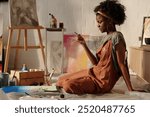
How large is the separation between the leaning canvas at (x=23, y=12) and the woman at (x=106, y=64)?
949 millimetres

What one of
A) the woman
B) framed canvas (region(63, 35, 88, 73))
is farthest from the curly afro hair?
framed canvas (region(63, 35, 88, 73))

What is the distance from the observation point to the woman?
1.71 m

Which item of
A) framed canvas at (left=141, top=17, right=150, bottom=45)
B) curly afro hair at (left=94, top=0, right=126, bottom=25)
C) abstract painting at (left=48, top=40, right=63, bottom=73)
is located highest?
curly afro hair at (left=94, top=0, right=126, bottom=25)

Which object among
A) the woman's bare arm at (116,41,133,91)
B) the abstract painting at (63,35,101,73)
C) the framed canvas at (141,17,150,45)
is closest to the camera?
the woman's bare arm at (116,41,133,91)

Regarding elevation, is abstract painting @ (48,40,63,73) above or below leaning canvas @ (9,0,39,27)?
below

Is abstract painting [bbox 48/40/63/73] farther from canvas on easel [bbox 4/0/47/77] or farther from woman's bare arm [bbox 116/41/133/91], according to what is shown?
woman's bare arm [bbox 116/41/133/91]

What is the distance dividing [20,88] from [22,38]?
84 centimetres

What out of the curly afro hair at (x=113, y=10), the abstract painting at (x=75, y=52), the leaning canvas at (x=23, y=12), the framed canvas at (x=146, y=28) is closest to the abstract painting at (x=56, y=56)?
the abstract painting at (x=75, y=52)

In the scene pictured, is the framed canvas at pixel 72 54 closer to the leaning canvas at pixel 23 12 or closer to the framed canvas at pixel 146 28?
the leaning canvas at pixel 23 12

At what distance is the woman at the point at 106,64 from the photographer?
5.61 feet

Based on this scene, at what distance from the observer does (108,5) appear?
1815 mm

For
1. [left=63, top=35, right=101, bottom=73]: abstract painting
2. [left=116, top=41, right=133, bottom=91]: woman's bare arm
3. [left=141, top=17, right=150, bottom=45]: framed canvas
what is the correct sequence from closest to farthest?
1. [left=116, top=41, right=133, bottom=91]: woman's bare arm
2. [left=141, top=17, right=150, bottom=45]: framed canvas
3. [left=63, top=35, right=101, bottom=73]: abstract painting

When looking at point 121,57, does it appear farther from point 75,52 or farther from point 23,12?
point 23,12

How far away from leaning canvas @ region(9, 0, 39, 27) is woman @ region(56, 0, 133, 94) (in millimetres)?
949
